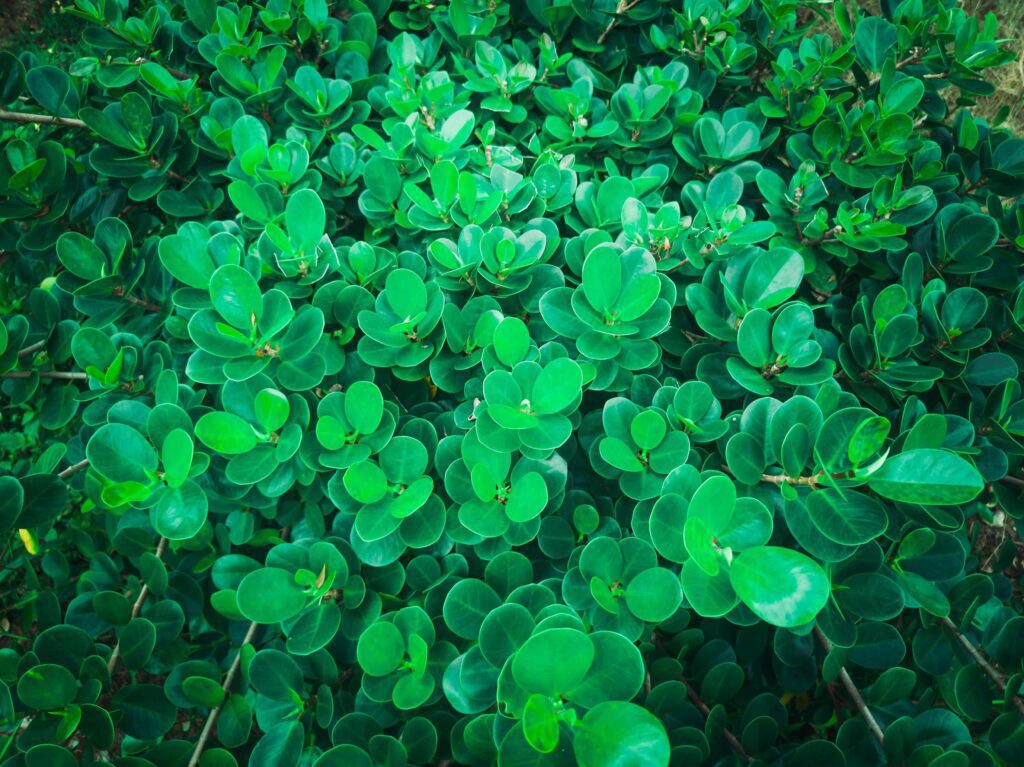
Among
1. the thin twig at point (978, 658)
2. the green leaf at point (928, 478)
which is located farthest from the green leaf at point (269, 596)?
the thin twig at point (978, 658)

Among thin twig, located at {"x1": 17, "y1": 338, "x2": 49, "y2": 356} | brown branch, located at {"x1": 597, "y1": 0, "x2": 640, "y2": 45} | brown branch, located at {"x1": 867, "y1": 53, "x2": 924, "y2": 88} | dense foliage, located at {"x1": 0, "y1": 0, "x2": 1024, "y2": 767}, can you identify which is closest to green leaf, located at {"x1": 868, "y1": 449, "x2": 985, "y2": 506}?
dense foliage, located at {"x1": 0, "y1": 0, "x2": 1024, "y2": 767}

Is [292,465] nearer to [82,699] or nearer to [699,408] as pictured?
[82,699]

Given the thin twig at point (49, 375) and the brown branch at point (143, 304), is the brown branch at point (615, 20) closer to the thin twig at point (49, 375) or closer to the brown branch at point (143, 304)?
the brown branch at point (143, 304)

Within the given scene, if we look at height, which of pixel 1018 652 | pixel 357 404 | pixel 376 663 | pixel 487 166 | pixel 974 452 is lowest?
pixel 376 663

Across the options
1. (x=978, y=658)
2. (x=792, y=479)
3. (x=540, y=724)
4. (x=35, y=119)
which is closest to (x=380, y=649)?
(x=540, y=724)

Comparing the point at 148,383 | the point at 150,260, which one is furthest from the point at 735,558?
the point at 150,260

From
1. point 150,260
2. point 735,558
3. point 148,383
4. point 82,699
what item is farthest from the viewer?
point 150,260

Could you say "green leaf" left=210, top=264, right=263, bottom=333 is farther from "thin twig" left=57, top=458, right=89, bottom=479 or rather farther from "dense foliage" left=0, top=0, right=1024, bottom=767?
"thin twig" left=57, top=458, right=89, bottom=479
